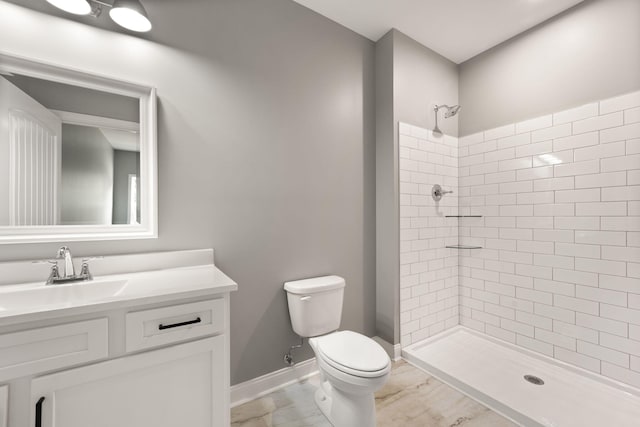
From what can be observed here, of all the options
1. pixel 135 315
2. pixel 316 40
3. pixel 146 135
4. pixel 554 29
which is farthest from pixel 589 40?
pixel 135 315

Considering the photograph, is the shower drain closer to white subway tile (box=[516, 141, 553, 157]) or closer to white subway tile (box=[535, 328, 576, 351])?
white subway tile (box=[535, 328, 576, 351])

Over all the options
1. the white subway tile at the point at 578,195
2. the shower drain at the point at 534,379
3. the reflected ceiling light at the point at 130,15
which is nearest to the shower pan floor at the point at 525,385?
the shower drain at the point at 534,379

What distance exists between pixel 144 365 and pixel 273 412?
0.96m

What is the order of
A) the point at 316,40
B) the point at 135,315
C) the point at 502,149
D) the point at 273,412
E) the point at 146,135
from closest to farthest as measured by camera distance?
the point at 135,315 < the point at 146,135 < the point at 273,412 < the point at 316,40 < the point at 502,149

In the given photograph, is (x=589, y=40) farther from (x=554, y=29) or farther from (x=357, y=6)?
(x=357, y=6)

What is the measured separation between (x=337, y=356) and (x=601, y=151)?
2177 millimetres

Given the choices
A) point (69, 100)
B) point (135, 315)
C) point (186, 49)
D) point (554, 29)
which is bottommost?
point (135, 315)

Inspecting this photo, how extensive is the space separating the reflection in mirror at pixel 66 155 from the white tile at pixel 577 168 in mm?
2800

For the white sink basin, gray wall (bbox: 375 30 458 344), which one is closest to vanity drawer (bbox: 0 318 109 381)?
the white sink basin

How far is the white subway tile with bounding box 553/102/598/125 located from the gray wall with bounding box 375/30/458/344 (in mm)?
884

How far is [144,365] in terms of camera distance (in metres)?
0.94

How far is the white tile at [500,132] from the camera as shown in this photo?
7.34 feet

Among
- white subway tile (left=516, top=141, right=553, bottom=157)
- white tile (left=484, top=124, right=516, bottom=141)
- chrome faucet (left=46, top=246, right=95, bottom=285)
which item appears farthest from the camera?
white tile (left=484, top=124, right=516, bottom=141)

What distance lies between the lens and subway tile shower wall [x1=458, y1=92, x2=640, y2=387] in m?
1.69
